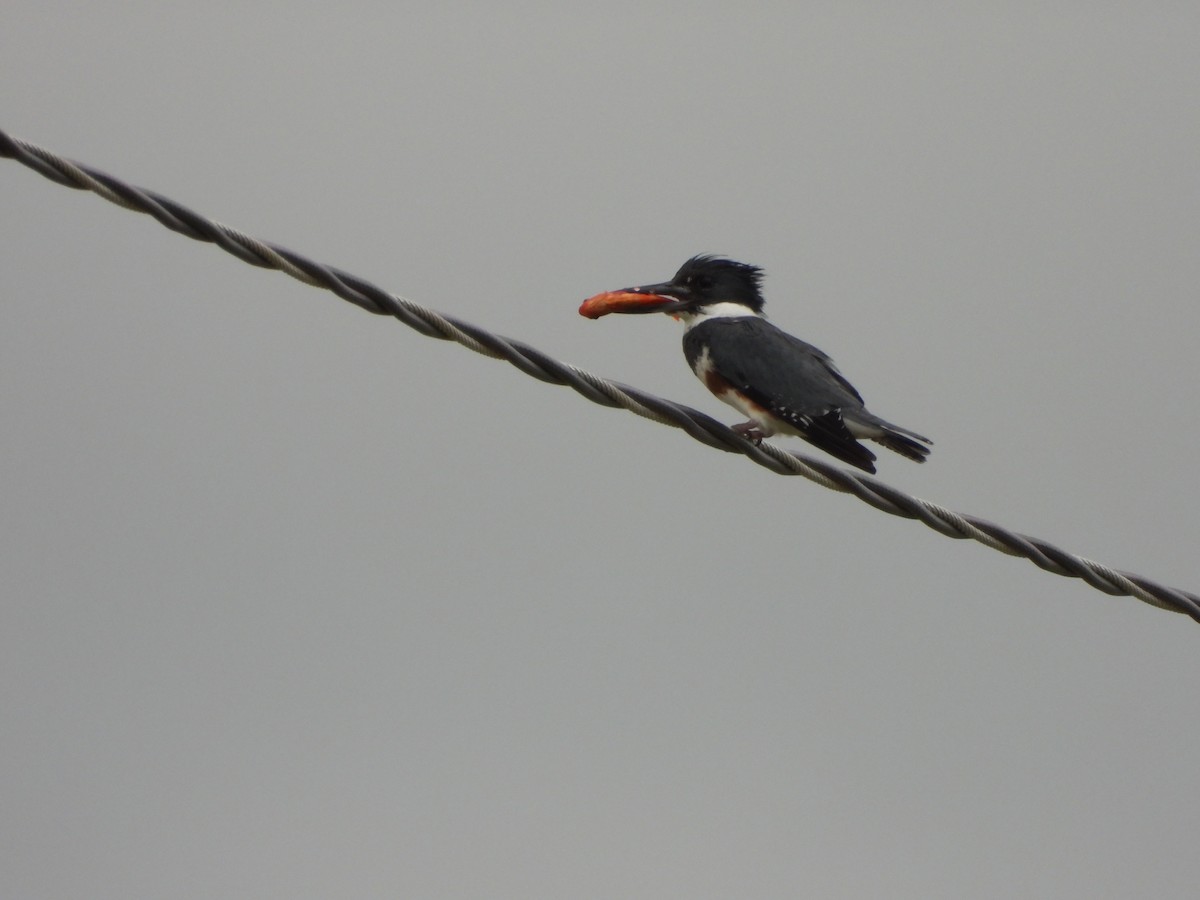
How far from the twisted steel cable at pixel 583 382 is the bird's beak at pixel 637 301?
2.44m

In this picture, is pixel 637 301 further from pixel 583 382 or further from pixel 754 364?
pixel 583 382

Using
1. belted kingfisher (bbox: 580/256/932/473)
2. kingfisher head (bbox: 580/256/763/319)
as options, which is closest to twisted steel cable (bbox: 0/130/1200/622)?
belted kingfisher (bbox: 580/256/932/473)

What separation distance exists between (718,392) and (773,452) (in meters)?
2.37

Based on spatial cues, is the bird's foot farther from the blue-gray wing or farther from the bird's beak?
the bird's beak

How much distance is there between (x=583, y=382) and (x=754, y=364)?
265cm

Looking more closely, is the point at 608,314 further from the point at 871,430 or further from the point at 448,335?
the point at 448,335

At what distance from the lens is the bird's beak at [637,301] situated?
22.5 ft

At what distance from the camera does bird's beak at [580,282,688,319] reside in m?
6.87

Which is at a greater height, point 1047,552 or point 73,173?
point 1047,552

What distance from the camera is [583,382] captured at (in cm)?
413

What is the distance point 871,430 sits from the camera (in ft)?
20.5

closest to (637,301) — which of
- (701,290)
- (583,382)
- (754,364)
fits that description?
(701,290)

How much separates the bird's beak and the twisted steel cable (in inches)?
95.9

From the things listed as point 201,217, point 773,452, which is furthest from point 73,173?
point 773,452
